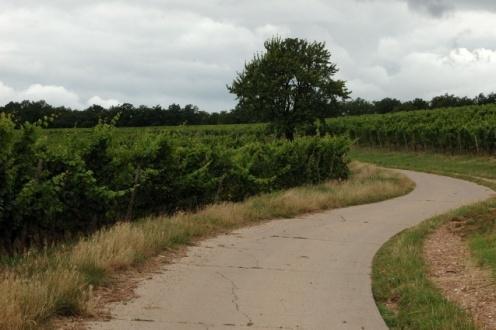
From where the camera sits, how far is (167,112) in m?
111

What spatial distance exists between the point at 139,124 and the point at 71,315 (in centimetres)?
10117

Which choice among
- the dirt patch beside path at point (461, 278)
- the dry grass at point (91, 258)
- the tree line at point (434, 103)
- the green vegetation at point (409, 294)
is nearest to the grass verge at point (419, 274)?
the green vegetation at point (409, 294)

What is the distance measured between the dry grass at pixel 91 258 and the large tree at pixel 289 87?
123 feet

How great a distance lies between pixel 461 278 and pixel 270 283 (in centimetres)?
294

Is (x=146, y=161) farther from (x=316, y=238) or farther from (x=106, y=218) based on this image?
(x=316, y=238)

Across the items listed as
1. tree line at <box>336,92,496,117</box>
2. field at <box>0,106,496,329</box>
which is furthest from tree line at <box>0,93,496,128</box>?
field at <box>0,106,496,329</box>

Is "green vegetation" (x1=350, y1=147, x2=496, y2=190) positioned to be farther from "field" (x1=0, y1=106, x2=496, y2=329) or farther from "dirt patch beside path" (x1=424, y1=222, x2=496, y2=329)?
"dirt patch beside path" (x1=424, y1=222, x2=496, y2=329)

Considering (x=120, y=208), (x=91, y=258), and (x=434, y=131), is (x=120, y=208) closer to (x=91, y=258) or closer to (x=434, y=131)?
(x=91, y=258)

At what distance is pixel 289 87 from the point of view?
5338 cm

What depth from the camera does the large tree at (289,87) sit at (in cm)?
5241

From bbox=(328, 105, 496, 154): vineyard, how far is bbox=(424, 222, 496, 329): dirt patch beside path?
65.8ft

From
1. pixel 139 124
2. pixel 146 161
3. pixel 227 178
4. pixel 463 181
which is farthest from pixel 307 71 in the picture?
pixel 139 124

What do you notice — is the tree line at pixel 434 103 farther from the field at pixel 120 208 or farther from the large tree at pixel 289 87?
the field at pixel 120 208

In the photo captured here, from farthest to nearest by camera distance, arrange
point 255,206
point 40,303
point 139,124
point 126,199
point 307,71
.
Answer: point 139,124 < point 307,71 < point 255,206 < point 126,199 < point 40,303
